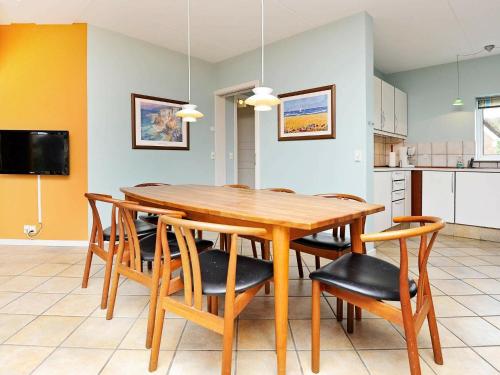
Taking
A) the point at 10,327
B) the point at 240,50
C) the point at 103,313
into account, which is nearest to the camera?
the point at 10,327

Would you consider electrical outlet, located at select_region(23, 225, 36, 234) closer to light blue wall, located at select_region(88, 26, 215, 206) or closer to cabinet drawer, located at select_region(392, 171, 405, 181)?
light blue wall, located at select_region(88, 26, 215, 206)

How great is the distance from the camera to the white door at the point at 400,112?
4.79 meters

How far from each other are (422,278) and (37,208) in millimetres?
4066

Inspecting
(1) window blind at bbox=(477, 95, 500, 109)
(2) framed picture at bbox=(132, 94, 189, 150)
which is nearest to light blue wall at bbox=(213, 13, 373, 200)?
(2) framed picture at bbox=(132, 94, 189, 150)

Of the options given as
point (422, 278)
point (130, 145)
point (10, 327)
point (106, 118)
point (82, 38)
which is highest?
point (82, 38)

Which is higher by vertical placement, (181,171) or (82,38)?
(82,38)

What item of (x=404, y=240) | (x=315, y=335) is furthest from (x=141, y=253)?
(x=404, y=240)

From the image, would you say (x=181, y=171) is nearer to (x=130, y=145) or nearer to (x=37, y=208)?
(x=130, y=145)

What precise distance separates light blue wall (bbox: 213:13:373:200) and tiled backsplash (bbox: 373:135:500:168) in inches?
65.4

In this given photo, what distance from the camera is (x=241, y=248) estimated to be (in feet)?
12.1

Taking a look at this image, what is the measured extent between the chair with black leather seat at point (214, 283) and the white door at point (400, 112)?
410 cm

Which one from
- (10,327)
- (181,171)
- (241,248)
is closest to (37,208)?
(181,171)

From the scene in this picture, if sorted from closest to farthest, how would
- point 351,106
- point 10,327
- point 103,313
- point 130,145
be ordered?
1. point 10,327
2. point 103,313
3. point 351,106
4. point 130,145

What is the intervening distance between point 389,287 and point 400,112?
14.0ft
